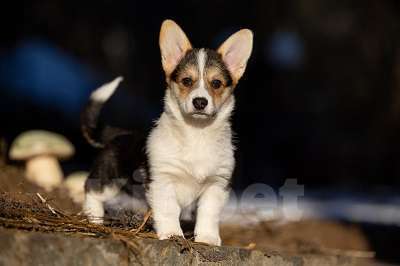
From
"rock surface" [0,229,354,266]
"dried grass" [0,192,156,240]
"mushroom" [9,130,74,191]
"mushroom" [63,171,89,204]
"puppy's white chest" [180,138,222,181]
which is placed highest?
"mushroom" [9,130,74,191]

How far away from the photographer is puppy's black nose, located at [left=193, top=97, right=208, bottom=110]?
345 cm

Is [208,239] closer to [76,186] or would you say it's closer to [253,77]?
[76,186]

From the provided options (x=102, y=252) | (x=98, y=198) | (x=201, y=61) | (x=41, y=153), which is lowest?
(x=102, y=252)

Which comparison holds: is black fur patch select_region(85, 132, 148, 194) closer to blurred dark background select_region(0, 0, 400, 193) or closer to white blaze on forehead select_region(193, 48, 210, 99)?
white blaze on forehead select_region(193, 48, 210, 99)

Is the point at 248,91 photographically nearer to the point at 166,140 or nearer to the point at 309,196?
the point at 309,196

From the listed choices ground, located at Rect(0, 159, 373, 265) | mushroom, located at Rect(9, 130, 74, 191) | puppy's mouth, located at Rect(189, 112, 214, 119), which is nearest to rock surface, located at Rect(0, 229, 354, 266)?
ground, located at Rect(0, 159, 373, 265)

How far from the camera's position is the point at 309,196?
8281mm

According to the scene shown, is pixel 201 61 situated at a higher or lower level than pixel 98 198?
higher

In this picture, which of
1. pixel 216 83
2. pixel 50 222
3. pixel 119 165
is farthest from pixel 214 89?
pixel 50 222

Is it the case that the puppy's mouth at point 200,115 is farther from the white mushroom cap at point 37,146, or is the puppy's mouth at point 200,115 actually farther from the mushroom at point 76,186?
the white mushroom cap at point 37,146

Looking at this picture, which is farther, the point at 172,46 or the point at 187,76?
the point at 172,46

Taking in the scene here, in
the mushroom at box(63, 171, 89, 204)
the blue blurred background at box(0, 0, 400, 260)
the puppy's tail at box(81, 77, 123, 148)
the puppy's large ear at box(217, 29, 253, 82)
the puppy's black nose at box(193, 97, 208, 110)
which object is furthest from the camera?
the blue blurred background at box(0, 0, 400, 260)

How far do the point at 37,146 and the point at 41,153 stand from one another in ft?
0.37

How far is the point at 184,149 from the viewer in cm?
351
